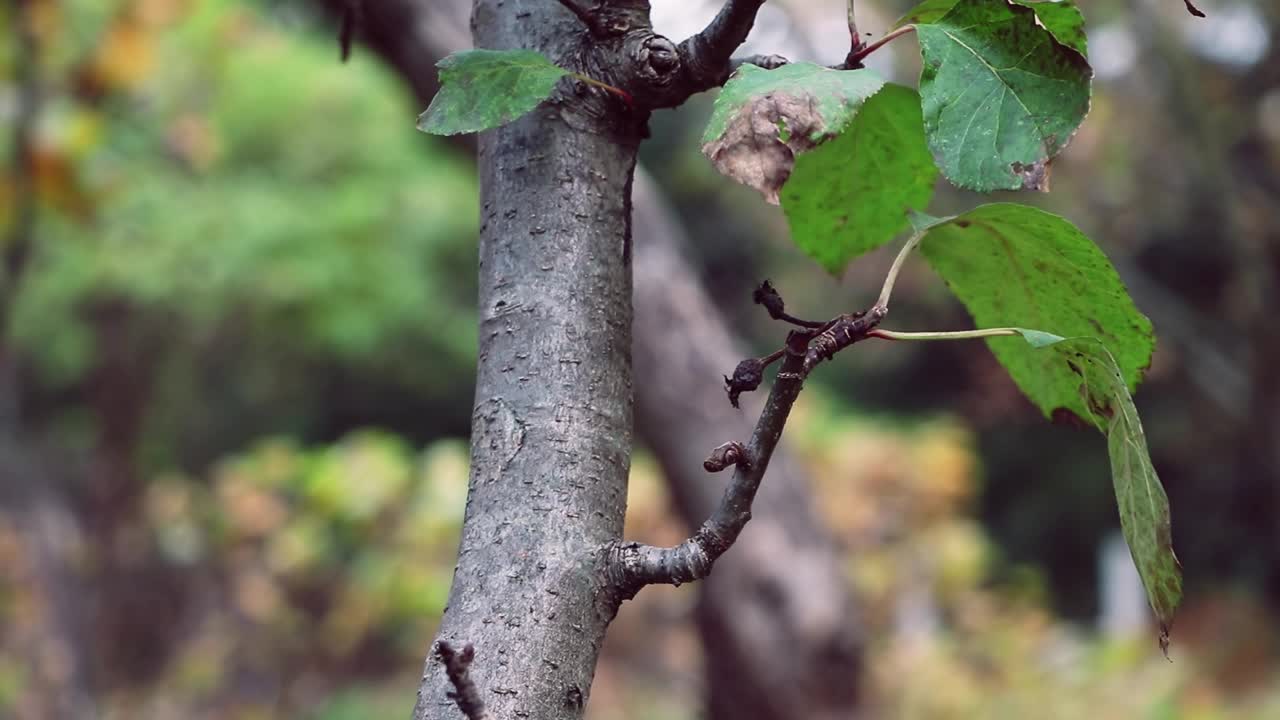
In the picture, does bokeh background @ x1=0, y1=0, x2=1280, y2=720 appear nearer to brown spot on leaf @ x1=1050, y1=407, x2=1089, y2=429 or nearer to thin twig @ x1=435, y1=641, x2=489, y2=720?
brown spot on leaf @ x1=1050, y1=407, x2=1089, y2=429

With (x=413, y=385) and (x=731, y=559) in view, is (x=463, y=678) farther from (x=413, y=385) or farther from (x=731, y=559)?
(x=413, y=385)

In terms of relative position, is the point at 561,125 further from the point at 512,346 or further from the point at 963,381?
the point at 963,381

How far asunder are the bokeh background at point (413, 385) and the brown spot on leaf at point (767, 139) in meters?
1.38

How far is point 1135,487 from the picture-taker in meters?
0.38

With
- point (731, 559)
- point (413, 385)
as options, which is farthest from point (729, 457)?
point (413, 385)

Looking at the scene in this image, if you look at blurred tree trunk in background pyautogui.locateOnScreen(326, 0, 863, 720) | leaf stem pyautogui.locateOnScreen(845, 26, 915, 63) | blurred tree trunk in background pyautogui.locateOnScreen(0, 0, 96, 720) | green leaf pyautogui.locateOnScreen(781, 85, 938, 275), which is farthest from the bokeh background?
leaf stem pyautogui.locateOnScreen(845, 26, 915, 63)

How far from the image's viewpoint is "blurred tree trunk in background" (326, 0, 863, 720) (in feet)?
6.31

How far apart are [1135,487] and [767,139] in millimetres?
162

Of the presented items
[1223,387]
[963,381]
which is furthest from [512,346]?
[963,381]

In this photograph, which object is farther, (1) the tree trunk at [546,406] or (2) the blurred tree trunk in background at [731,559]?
(2) the blurred tree trunk in background at [731,559]

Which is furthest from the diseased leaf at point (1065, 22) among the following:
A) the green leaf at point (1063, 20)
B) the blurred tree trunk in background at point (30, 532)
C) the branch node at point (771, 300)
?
the blurred tree trunk in background at point (30, 532)

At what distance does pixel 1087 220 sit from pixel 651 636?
2.46 metres

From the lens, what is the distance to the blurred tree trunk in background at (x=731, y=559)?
6.31 ft

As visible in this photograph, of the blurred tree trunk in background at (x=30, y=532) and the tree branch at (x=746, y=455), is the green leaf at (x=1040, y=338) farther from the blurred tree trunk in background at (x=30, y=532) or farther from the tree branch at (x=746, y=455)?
the blurred tree trunk in background at (x=30, y=532)
